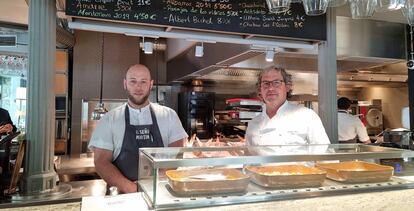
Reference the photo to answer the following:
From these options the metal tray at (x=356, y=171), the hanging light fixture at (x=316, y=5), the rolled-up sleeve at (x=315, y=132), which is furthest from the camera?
the rolled-up sleeve at (x=315, y=132)

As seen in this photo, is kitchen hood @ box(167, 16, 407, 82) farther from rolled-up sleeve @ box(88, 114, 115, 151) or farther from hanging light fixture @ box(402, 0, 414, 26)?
rolled-up sleeve @ box(88, 114, 115, 151)

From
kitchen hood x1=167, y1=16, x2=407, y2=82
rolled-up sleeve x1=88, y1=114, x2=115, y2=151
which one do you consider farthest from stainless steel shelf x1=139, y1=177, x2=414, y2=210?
kitchen hood x1=167, y1=16, x2=407, y2=82

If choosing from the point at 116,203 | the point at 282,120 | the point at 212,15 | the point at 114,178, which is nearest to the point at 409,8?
the point at 282,120

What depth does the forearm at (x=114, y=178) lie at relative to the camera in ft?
6.15

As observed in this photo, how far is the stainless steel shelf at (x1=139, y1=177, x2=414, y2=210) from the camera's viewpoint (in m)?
1.09

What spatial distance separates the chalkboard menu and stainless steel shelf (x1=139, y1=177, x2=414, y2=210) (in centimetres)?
128

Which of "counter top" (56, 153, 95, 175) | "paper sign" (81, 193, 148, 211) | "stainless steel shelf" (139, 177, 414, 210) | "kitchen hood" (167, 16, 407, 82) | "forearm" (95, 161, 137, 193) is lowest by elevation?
"counter top" (56, 153, 95, 175)

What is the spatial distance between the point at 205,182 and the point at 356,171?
69cm

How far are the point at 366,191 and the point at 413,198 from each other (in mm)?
222

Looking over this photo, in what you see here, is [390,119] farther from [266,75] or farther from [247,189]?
[247,189]

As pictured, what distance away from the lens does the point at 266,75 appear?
2297 mm

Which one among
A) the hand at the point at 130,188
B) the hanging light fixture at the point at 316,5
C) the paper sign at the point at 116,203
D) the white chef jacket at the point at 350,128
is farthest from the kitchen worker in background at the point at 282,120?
the white chef jacket at the point at 350,128

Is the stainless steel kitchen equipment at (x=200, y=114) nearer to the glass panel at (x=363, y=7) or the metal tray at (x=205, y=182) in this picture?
the glass panel at (x=363, y=7)

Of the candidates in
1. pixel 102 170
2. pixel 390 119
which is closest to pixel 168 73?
pixel 102 170
